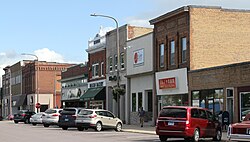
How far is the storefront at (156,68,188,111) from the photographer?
39000 millimetres

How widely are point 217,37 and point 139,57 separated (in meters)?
9.18

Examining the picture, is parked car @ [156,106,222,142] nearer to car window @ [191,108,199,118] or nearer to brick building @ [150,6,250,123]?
car window @ [191,108,199,118]

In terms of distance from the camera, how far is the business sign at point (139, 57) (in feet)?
150

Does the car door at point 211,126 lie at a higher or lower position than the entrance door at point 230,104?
lower

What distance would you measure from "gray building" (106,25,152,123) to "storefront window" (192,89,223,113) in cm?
1267

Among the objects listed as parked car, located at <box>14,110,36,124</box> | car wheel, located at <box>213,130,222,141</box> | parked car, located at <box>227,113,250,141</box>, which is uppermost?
parked car, located at <box>227,113,250,141</box>

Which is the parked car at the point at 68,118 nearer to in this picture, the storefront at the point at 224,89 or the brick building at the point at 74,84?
the storefront at the point at 224,89

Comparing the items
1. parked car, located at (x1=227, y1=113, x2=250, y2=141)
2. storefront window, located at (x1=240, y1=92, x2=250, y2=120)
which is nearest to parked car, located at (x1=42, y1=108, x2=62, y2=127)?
storefront window, located at (x1=240, y1=92, x2=250, y2=120)

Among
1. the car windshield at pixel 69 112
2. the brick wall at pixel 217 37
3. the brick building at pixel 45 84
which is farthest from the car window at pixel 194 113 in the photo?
the brick building at pixel 45 84

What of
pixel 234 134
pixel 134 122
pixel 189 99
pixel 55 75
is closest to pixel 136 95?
pixel 134 122

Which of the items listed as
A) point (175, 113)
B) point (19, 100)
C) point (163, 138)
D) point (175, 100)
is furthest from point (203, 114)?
point (19, 100)

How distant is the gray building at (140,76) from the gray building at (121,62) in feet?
3.24

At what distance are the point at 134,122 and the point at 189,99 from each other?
10.6 metres

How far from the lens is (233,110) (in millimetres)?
33094
